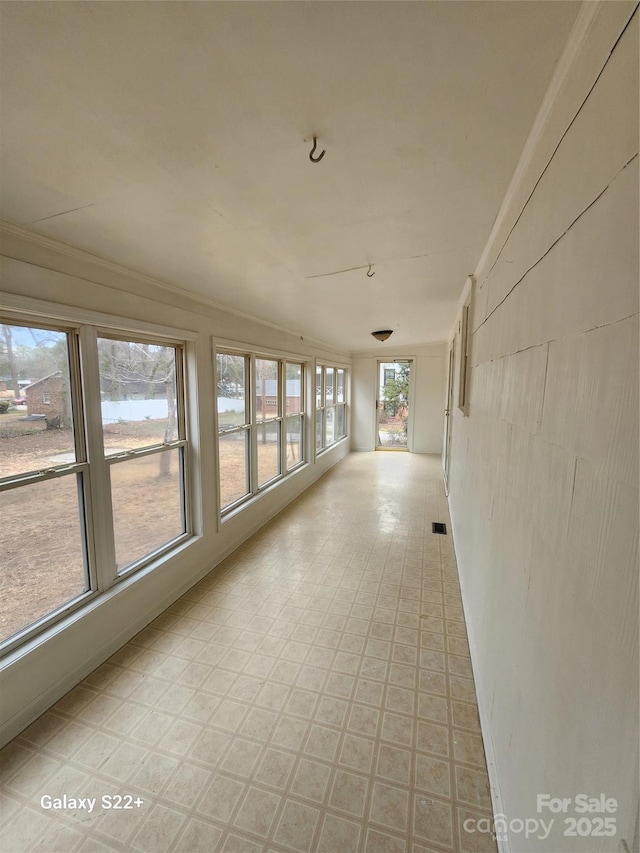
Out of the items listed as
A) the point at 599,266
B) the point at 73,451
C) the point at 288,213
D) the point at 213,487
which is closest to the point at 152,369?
the point at 73,451

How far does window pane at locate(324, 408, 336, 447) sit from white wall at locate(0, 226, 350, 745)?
300cm

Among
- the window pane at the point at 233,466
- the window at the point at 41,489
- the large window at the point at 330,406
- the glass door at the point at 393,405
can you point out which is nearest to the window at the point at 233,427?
the window pane at the point at 233,466

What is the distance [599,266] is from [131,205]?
1.52 meters

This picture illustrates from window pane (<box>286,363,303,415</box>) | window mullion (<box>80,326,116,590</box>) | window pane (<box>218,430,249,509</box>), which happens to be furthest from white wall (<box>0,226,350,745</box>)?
window pane (<box>286,363,303,415</box>)

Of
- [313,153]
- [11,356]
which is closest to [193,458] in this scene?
[11,356]

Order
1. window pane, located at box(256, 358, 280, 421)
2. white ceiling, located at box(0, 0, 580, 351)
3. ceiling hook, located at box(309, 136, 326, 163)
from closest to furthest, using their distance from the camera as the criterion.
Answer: white ceiling, located at box(0, 0, 580, 351), ceiling hook, located at box(309, 136, 326, 163), window pane, located at box(256, 358, 280, 421)

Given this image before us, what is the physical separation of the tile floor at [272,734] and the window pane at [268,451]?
4.89 ft

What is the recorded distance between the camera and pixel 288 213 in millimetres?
1482

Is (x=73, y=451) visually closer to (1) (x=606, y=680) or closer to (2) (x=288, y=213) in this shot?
(2) (x=288, y=213)

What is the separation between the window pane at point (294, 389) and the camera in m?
4.60

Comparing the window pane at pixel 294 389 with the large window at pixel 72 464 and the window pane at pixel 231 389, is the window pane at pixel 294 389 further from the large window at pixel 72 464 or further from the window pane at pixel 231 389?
the large window at pixel 72 464

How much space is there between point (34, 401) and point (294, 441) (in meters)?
3.51

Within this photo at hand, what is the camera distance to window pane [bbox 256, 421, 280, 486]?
388 cm

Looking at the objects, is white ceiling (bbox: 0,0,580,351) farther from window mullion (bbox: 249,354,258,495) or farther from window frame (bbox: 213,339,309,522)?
window mullion (bbox: 249,354,258,495)
